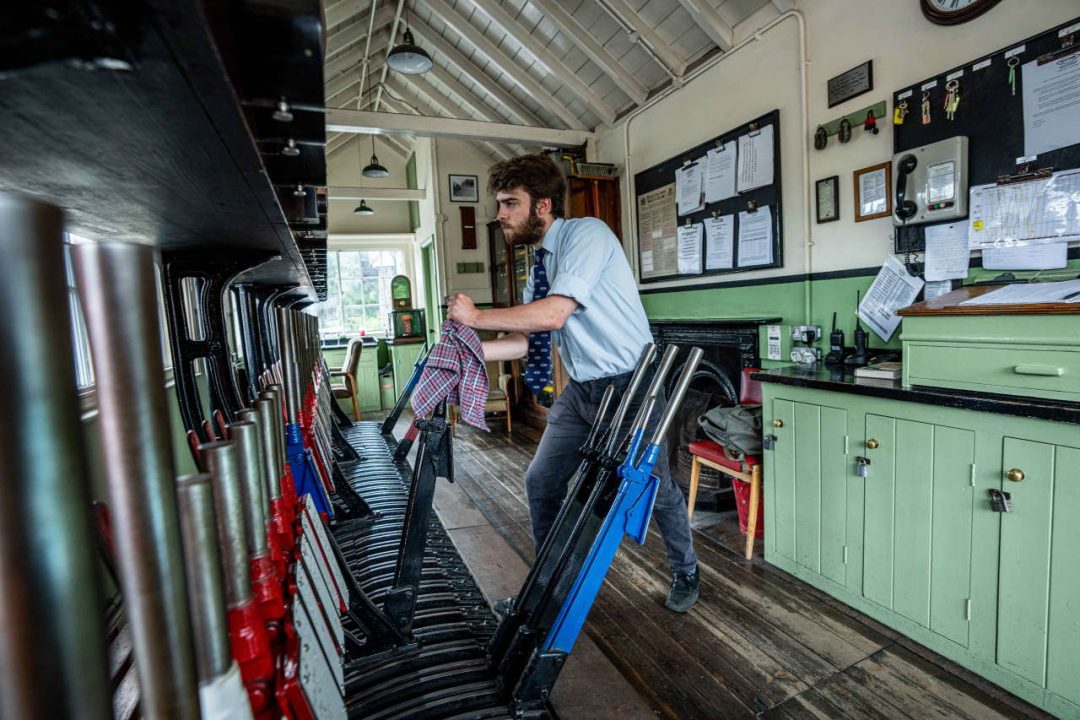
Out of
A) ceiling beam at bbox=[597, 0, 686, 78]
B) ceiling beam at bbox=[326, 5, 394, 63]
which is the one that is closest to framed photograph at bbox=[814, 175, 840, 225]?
ceiling beam at bbox=[597, 0, 686, 78]

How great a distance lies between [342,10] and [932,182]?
5.45 meters

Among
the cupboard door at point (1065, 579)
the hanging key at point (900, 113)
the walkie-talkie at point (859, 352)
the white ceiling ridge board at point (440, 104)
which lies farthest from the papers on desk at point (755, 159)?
the white ceiling ridge board at point (440, 104)

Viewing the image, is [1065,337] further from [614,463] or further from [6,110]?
[6,110]

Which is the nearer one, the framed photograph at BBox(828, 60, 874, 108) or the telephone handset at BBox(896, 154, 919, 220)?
the telephone handset at BBox(896, 154, 919, 220)

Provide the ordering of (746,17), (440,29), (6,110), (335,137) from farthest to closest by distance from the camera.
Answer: (335,137)
(440,29)
(746,17)
(6,110)

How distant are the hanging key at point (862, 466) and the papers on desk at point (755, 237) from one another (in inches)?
59.5

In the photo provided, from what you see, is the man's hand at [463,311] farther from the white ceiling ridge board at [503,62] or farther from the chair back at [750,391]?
the white ceiling ridge board at [503,62]

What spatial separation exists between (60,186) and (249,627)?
52 cm

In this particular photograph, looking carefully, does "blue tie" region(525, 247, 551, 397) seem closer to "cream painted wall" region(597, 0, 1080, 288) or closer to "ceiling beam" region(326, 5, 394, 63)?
"cream painted wall" region(597, 0, 1080, 288)

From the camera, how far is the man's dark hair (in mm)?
2096

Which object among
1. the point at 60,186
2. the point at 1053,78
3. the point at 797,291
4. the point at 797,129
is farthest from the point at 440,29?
the point at 60,186

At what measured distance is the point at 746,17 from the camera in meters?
3.33

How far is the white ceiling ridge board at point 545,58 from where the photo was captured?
14.8ft

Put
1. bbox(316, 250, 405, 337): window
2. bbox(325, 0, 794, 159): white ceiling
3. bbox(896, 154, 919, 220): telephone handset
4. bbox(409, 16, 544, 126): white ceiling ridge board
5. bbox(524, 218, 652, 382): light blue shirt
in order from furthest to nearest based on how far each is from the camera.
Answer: bbox(316, 250, 405, 337): window < bbox(409, 16, 544, 126): white ceiling ridge board < bbox(325, 0, 794, 159): white ceiling < bbox(896, 154, 919, 220): telephone handset < bbox(524, 218, 652, 382): light blue shirt
